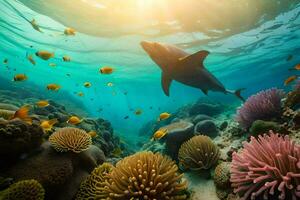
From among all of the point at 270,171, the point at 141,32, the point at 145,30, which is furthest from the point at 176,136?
the point at 141,32

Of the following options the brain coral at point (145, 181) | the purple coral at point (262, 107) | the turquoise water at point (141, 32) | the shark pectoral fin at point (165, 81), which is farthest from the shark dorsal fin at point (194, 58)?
the turquoise water at point (141, 32)

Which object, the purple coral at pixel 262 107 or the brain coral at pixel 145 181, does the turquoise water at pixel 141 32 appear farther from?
the brain coral at pixel 145 181

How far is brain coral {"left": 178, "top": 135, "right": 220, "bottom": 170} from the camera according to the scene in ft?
18.7

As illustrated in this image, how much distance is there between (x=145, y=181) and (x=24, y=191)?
229cm

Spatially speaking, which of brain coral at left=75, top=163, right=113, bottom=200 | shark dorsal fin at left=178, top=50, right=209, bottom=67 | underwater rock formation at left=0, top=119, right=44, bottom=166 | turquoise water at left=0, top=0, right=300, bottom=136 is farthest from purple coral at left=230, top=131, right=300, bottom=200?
turquoise water at left=0, top=0, right=300, bottom=136

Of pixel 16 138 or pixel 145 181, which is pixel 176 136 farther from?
pixel 16 138

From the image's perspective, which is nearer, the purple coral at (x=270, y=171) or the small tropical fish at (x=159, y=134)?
the purple coral at (x=270, y=171)

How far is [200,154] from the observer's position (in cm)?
580

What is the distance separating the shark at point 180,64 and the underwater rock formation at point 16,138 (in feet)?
11.7

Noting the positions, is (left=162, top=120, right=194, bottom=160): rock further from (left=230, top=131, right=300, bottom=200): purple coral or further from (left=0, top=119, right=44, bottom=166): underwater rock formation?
(left=0, top=119, right=44, bottom=166): underwater rock formation

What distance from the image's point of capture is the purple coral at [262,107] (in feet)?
20.4

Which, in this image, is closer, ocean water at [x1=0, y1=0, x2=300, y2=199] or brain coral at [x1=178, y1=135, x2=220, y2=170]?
brain coral at [x1=178, y1=135, x2=220, y2=170]

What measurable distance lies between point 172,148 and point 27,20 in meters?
23.0

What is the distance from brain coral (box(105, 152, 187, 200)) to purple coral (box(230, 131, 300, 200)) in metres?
1.04
